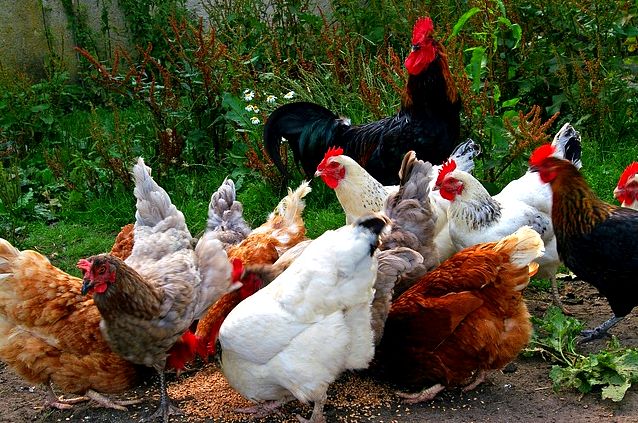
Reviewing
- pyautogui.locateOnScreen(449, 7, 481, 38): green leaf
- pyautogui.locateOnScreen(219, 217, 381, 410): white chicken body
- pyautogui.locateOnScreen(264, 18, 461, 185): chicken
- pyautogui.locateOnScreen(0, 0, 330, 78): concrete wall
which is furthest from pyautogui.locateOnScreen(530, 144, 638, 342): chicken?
pyautogui.locateOnScreen(0, 0, 330, 78): concrete wall

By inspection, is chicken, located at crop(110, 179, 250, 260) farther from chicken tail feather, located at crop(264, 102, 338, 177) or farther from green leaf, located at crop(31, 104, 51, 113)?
green leaf, located at crop(31, 104, 51, 113)

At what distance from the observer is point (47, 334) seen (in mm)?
3965

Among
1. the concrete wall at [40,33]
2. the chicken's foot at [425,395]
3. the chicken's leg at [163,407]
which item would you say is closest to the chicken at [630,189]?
the chicken's foot at [425,395]

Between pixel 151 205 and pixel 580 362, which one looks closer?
pixel 580 362

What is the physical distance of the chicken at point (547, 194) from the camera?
4.80 metres

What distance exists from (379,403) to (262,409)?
2.13ft

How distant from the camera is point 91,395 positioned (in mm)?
4152

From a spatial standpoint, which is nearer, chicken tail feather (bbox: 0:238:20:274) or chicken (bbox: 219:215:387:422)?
chicken (bbox: 219:215:387:422)

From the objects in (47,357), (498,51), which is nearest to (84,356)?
(47,357)

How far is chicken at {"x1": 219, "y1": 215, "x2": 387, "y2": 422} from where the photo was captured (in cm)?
344

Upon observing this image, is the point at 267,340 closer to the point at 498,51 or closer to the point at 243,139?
the point at 243,139

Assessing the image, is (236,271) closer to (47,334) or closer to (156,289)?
(156,289)

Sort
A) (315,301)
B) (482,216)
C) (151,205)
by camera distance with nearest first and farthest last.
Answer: (315,301) → (151,205) → (482,216)

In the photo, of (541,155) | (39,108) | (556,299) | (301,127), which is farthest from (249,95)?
(556,299)
